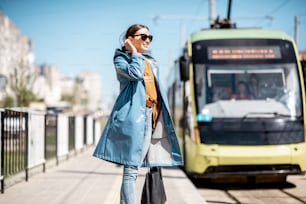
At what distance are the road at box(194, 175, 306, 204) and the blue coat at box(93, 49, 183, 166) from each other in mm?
3548

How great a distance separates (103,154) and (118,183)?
458 centimetres

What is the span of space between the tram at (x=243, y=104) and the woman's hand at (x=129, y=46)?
5253mm

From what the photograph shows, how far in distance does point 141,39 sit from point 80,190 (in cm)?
380

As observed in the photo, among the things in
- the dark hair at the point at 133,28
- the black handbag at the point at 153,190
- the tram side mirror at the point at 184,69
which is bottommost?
the black handbag at the point at 153,190

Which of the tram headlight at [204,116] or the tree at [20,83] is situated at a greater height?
the tree at [20,83]

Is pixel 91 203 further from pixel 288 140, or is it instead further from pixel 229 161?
pixel 288 140

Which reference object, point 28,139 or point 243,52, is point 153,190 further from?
point 243,52

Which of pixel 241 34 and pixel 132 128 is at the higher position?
pixel 241 34

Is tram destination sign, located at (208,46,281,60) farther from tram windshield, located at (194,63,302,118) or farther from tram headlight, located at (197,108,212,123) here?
tram headlight, located at (197,108,212,123)

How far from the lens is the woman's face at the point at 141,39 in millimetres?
4898

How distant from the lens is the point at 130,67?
4699mm

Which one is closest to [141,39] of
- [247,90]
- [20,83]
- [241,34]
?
[247,90]

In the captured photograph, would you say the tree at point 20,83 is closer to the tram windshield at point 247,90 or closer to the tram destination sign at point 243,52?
the tram destination sign at point 243,52

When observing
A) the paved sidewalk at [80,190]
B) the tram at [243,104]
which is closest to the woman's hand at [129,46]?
the paved sidewalk at [80,190]
